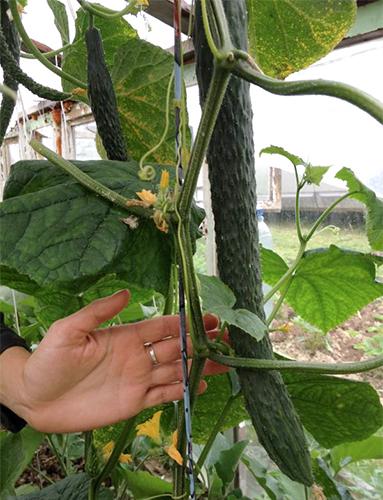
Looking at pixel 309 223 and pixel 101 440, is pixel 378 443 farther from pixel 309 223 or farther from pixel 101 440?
pixel 309 223

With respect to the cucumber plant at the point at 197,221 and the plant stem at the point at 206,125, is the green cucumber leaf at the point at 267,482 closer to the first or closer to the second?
the cucumber plant at the point at 197,221

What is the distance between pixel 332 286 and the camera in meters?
0.81

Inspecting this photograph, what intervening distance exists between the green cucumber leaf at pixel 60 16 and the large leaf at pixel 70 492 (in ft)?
2.54

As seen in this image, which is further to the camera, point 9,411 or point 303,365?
point 9,411

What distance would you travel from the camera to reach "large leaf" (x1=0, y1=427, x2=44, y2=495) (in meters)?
0.73

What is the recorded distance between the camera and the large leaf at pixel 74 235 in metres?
0.43

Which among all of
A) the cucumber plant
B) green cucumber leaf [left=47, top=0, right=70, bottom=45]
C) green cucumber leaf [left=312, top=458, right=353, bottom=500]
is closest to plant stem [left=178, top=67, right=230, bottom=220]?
the cucumber plant

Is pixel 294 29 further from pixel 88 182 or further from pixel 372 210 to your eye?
pixel 88 182

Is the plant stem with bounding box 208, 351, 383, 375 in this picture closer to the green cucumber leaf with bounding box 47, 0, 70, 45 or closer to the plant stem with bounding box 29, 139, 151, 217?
the plant stem with bounding box 29, 139, 151, 217

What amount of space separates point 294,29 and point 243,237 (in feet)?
1.38

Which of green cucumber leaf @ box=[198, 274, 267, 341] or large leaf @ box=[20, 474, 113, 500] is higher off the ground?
green cucumber leaf @ box=[198, 274, 267, 341]

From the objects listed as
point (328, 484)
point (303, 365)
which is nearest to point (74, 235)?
point (303, 365)

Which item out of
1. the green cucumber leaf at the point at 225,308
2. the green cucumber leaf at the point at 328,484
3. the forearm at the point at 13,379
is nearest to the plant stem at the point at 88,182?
the green cucumber leaf at the point at 225,308

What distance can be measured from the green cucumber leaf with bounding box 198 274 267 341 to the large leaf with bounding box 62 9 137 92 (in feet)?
1.68
